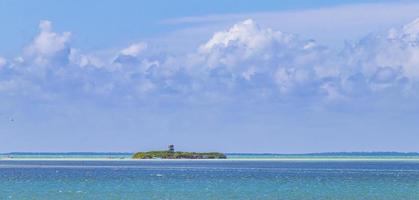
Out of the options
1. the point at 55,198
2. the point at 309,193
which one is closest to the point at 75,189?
the point at 55,198

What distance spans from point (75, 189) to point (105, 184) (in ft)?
36.1

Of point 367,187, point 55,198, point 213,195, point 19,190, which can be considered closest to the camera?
point 55,198

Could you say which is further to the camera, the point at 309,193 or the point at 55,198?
the point at 309,193

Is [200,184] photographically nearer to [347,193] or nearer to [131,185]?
[131,185]

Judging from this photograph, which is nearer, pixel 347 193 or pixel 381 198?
pixel 381 198

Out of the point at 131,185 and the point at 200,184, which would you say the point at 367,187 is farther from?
the point at 131,185

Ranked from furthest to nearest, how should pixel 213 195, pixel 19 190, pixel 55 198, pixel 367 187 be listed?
pixel 367 187
pixel 19 190
pixel 213 195
pixel 55 198

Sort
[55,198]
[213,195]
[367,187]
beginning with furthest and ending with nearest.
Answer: [367,187] < [213,195] < [55,198]

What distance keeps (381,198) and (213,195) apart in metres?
14.2

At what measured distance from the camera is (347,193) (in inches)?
→ 3351

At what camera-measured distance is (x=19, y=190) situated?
8812 cm

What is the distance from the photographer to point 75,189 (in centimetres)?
8944

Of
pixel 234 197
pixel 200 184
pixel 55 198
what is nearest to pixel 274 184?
pixel 200 184

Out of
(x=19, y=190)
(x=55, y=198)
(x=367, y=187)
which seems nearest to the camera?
(x=55, y=198)
